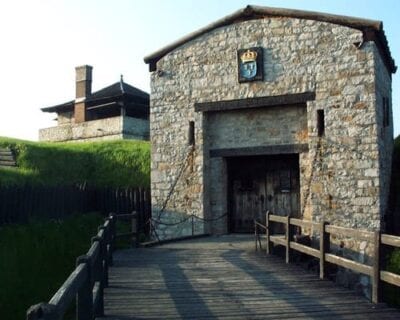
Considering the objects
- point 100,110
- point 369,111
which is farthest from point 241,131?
point 100,110

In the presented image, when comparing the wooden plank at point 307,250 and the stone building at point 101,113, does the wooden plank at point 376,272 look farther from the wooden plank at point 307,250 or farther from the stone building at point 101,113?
the stone building at point 101,113

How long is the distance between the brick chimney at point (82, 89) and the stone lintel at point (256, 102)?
1799 centimetres

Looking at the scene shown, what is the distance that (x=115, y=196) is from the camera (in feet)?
57.7

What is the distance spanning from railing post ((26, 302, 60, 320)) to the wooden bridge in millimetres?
11

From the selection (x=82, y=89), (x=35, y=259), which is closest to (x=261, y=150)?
(x=35, y=259)

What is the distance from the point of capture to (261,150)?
14.6m

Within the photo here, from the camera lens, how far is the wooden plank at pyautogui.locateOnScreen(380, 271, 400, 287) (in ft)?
A: 19.6

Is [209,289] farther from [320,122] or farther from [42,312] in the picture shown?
[320,122]

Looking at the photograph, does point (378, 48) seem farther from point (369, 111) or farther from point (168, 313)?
point (168, 313)

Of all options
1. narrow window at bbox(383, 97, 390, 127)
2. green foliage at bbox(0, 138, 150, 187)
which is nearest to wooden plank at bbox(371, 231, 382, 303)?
narrow window at bbox(383, 97, 390, 127)

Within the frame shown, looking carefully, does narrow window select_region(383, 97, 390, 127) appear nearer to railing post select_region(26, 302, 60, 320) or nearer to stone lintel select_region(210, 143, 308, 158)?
stone lintel select_region(210, 143, 308, 158)

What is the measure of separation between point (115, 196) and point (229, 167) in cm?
460

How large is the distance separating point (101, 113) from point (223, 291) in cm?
2692

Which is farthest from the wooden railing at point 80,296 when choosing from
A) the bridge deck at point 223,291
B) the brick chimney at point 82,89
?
the brick chimney at point 82,89
